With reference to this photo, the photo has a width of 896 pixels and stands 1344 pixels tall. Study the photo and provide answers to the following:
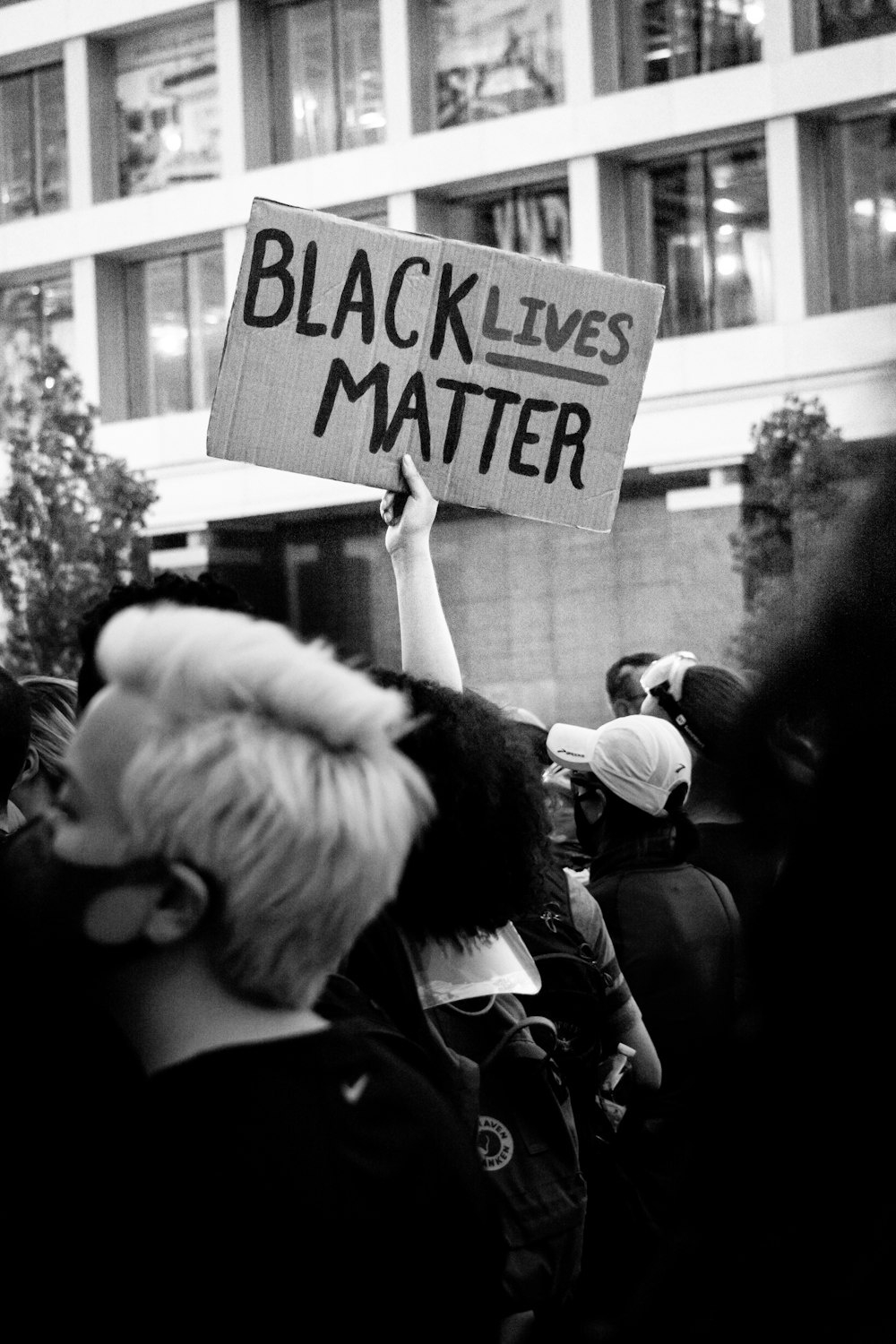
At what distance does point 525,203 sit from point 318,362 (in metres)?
19.0

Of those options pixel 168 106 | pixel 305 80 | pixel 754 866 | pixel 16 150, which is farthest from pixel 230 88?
pixel 754 866

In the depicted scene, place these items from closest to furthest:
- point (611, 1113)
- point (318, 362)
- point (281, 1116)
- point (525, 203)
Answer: point (281, 1116) < point (611, 1113) < point (318, 362) < point (525, 203)

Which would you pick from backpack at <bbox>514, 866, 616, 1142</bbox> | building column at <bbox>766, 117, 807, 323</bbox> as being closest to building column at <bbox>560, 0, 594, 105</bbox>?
building column at <bbox>766, 117, 807, 323</bbox>

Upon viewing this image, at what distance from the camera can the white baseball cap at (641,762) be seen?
12.2 ft

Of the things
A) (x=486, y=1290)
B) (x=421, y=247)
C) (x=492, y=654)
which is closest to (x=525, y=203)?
(x=492, y=654)

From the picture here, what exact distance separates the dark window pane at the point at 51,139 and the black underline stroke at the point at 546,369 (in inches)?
891

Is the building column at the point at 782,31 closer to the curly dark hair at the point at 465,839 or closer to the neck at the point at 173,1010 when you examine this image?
the curly dark hair at the point at 465,839

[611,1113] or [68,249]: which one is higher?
[68,249]

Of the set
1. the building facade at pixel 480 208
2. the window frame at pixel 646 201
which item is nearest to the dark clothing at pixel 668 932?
the building facade at pixel 480 208

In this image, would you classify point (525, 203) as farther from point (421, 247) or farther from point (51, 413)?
point (421, 247)

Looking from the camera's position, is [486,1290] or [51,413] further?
[51,413]

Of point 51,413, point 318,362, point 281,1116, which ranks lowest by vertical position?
point 281,1116

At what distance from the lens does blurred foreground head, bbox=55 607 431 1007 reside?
1.39 metres

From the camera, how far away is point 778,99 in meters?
20.0
